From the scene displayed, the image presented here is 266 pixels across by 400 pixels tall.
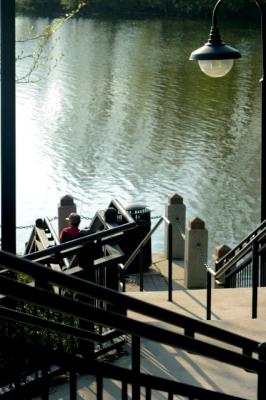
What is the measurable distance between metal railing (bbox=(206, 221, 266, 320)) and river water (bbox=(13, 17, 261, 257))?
4.53m

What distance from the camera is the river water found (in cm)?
2375

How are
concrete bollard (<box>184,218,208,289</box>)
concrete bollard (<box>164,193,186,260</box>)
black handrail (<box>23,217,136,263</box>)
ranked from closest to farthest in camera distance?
black handrail (<box>23,217,136,263</box>), concrete bollard (<box>184,218,208,289</box>), concrete bollard (<box>164,193,186,260</box>)

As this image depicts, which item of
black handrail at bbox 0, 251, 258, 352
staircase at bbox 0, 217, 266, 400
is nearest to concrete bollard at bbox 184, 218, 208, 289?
staircase at bbox 0, 217, 266, 400

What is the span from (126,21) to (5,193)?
210 feet

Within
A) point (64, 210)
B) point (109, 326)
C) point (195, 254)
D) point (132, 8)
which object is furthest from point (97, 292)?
point (132, 8)

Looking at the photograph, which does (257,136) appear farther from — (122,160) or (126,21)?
(126,21)

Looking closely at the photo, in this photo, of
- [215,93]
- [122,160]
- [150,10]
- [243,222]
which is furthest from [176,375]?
[150,10]

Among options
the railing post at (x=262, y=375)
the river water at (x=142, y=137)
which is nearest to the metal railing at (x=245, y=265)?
the railing post at (x=262, y=375)

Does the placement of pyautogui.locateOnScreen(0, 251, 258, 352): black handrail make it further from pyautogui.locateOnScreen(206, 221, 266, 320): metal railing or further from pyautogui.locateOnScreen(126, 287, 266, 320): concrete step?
pyautogui.locateOnScreen(126, 287, 266, 320): concrete step

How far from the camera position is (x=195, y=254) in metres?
14.5

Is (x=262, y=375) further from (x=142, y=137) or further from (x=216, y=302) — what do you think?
(x=142, y=137)

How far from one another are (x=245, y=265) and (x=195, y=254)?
3896 millimetres

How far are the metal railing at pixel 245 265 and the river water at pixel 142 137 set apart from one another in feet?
14.9

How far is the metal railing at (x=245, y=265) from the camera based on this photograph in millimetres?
8422
